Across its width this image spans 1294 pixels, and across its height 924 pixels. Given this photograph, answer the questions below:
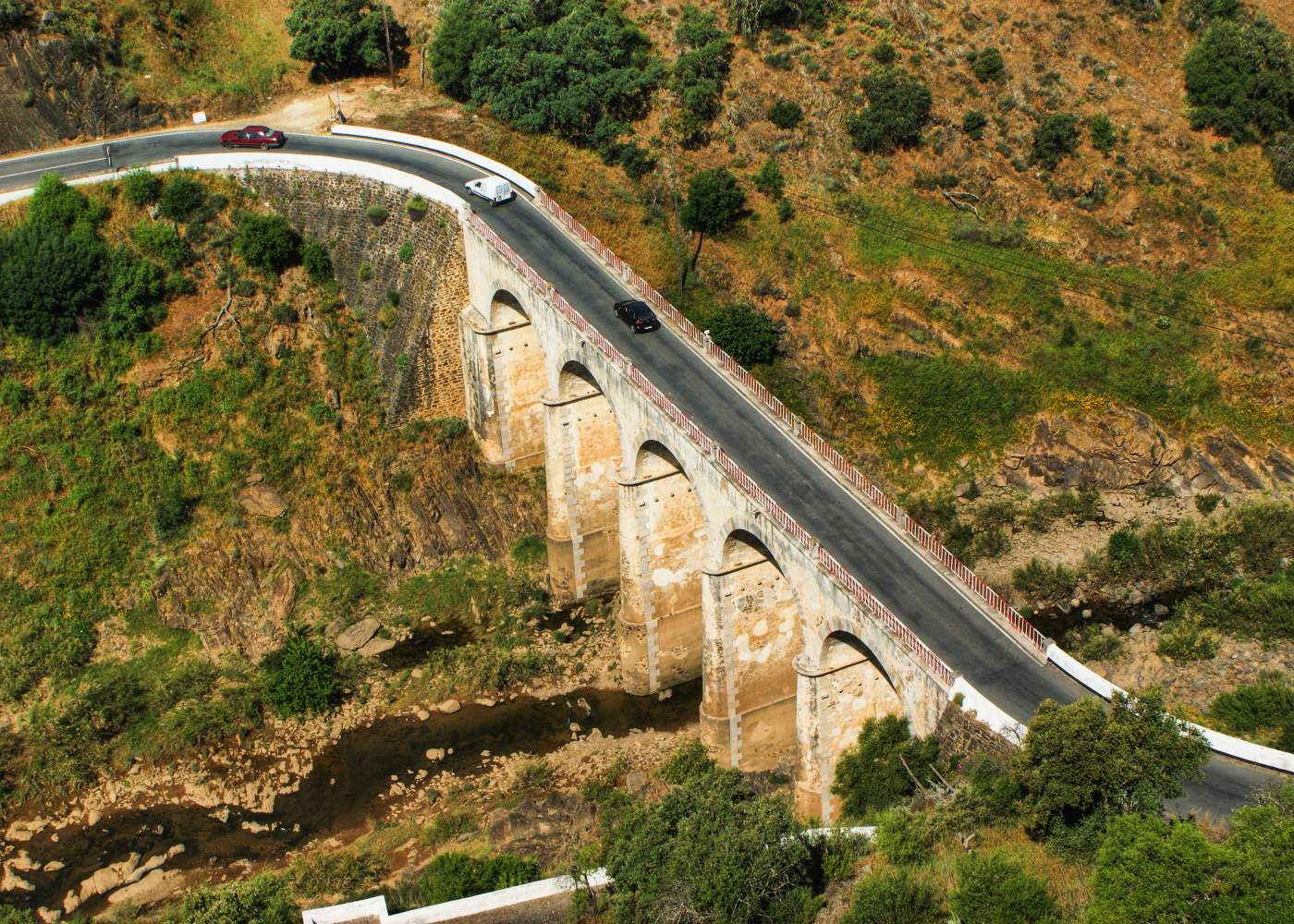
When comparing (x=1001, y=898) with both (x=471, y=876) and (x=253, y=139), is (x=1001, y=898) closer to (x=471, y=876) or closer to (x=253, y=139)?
(x=471, y=876)

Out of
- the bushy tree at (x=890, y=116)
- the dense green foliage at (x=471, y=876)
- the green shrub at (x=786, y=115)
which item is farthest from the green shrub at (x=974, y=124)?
the dense green foliage at (x=471, y=876)

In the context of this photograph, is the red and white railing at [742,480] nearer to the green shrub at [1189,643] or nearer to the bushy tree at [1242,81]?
the green shrub at [1189,643]

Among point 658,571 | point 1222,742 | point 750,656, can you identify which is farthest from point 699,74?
point 1222,742

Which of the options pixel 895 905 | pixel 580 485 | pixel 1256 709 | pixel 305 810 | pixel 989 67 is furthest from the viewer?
pixel 989 67

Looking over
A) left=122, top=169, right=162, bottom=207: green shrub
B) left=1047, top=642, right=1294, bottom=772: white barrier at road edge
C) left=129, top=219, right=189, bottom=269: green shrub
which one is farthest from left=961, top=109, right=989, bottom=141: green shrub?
left=122, top=169, right=162, bottom=207: green shrub

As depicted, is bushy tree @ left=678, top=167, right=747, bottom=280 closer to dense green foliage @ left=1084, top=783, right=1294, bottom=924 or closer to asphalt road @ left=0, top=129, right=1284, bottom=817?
asphalt road @ left=0, top=129, right=1284, bottom=817

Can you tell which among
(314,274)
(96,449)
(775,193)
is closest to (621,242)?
(775,193)
